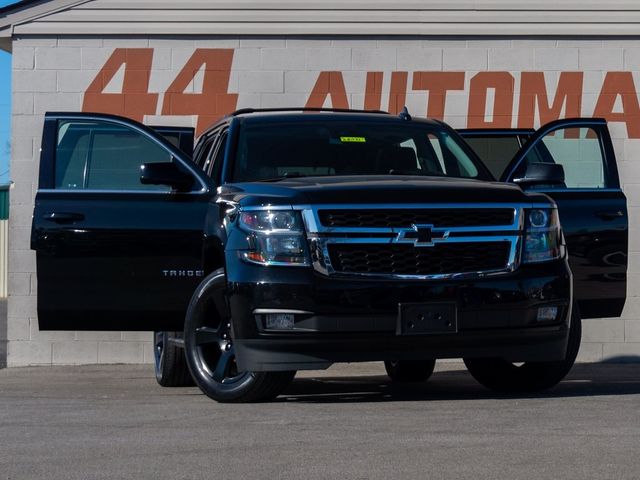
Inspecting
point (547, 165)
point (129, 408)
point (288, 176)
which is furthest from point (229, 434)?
point (547, 165)

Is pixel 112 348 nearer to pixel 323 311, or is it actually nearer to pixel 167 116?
pixel 167 116

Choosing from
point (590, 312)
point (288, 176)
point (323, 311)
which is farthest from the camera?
point (590, 312)

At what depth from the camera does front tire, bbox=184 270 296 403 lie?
26.4 ft

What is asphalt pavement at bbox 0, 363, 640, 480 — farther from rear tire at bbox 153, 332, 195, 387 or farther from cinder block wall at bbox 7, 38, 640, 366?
cinder block wall at bbox 7, 38, 640, 366

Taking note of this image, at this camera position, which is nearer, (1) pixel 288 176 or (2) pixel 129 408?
(2) pixel 129 408

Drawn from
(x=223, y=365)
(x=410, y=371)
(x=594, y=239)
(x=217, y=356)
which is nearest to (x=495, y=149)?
(x=410, y=371)

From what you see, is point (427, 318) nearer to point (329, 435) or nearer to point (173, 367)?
point (329, 435)

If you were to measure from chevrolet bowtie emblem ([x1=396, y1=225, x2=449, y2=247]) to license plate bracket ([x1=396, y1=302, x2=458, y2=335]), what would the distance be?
363 mm

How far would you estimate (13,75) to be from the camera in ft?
44.2

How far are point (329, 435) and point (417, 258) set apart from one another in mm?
1537

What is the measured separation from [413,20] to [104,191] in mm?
5623

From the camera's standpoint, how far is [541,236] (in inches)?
324

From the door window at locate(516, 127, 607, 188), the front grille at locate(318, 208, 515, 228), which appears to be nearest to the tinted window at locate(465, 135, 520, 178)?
the door window at locate(516, 127, 607, 188)

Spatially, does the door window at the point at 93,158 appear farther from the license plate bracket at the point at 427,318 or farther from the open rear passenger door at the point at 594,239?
the open rear passenger door at the point at 594,239
